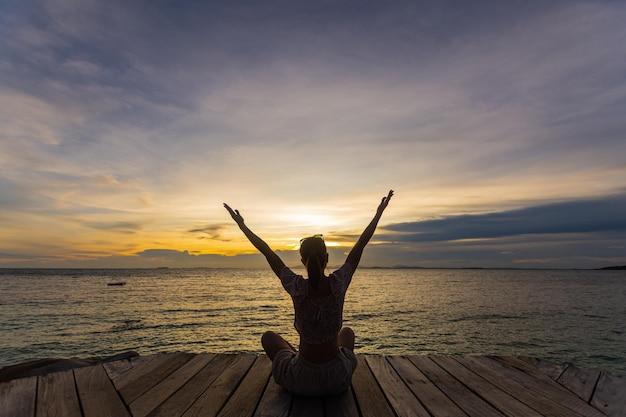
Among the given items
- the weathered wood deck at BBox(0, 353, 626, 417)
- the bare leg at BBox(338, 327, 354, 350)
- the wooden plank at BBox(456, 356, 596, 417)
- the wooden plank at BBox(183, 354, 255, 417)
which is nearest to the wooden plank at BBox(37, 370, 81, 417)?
the weathered wood deck at BBox(0, 353, 626, 417)

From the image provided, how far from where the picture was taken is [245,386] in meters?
5.11

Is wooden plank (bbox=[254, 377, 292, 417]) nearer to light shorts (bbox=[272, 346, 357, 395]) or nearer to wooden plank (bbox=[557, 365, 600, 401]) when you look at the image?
light shorts (bbox=[272, 346, 357, 395])

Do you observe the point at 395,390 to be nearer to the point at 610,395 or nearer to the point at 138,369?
the point at 610,395

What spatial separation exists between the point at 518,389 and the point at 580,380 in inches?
41.3

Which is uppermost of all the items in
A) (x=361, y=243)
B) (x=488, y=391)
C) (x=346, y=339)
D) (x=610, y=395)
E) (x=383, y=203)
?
(x=383, y=203)

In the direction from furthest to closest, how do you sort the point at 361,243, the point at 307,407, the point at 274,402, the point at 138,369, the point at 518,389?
the point at 138,369 → the point at 518,389 → the point at 361,243 → the point at 274,402 → the point at 307,407

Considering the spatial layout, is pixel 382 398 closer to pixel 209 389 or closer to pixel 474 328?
pixel 209 389

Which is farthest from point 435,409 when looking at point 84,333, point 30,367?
point 84,333

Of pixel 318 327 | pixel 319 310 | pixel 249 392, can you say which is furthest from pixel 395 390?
pixel 249 392

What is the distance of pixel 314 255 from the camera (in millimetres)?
4133

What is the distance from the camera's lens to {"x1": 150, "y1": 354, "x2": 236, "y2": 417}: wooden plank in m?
4.29

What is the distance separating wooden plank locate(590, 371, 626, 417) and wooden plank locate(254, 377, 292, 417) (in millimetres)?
3541

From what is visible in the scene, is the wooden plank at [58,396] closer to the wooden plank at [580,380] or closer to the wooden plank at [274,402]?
the wooden plank at [274,402]

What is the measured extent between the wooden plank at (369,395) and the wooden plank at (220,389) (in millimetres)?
1564
